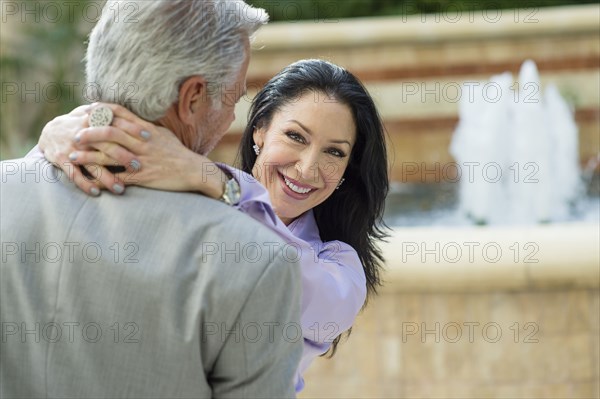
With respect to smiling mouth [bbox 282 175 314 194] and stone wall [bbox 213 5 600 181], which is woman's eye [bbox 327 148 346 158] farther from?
stone wall [bbox 213 5 600 181]

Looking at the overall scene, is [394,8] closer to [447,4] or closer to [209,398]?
[447,4]

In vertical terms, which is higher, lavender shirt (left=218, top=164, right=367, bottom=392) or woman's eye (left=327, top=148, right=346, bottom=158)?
woman's eye (left=327, top=148, right=346, bottom=158)

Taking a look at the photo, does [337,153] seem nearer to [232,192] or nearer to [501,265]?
[232,192]

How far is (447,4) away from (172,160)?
→ 10.9 meters

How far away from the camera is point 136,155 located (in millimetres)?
1547

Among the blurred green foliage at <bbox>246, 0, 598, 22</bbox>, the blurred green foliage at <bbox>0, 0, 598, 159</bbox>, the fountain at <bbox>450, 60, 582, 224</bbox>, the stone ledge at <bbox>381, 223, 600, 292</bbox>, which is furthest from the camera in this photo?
the blurred green foliage at <bbox>246, 0, 598, 22</bbox>

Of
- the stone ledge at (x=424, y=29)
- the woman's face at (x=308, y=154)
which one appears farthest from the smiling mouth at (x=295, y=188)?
the stone ledge at (x=424, y=29)

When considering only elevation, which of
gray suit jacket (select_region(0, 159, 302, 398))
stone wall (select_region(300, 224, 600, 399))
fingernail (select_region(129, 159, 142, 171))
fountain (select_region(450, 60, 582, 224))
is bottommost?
fountain (select_region(450, 60, 582, 224))

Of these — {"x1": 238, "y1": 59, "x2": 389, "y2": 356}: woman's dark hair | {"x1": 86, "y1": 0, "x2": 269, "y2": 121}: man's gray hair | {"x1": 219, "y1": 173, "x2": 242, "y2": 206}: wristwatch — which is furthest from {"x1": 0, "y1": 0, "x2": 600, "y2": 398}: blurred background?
{"x1": 86, "y1": 0, "x2": 269, "y2": 121}: man's gray hair

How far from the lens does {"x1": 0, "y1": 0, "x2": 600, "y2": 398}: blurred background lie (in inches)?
136

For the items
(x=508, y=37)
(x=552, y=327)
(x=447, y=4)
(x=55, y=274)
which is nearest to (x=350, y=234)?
(x=55, y=274)

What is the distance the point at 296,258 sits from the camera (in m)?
1.56

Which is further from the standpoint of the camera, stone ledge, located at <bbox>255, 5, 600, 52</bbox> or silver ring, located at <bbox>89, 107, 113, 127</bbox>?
stone ledge, located at <bbox>255, 5, 600, 52</bbox>

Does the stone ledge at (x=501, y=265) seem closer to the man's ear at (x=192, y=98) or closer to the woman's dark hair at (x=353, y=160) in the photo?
the woman's dark hair at (x=353, y=160)
